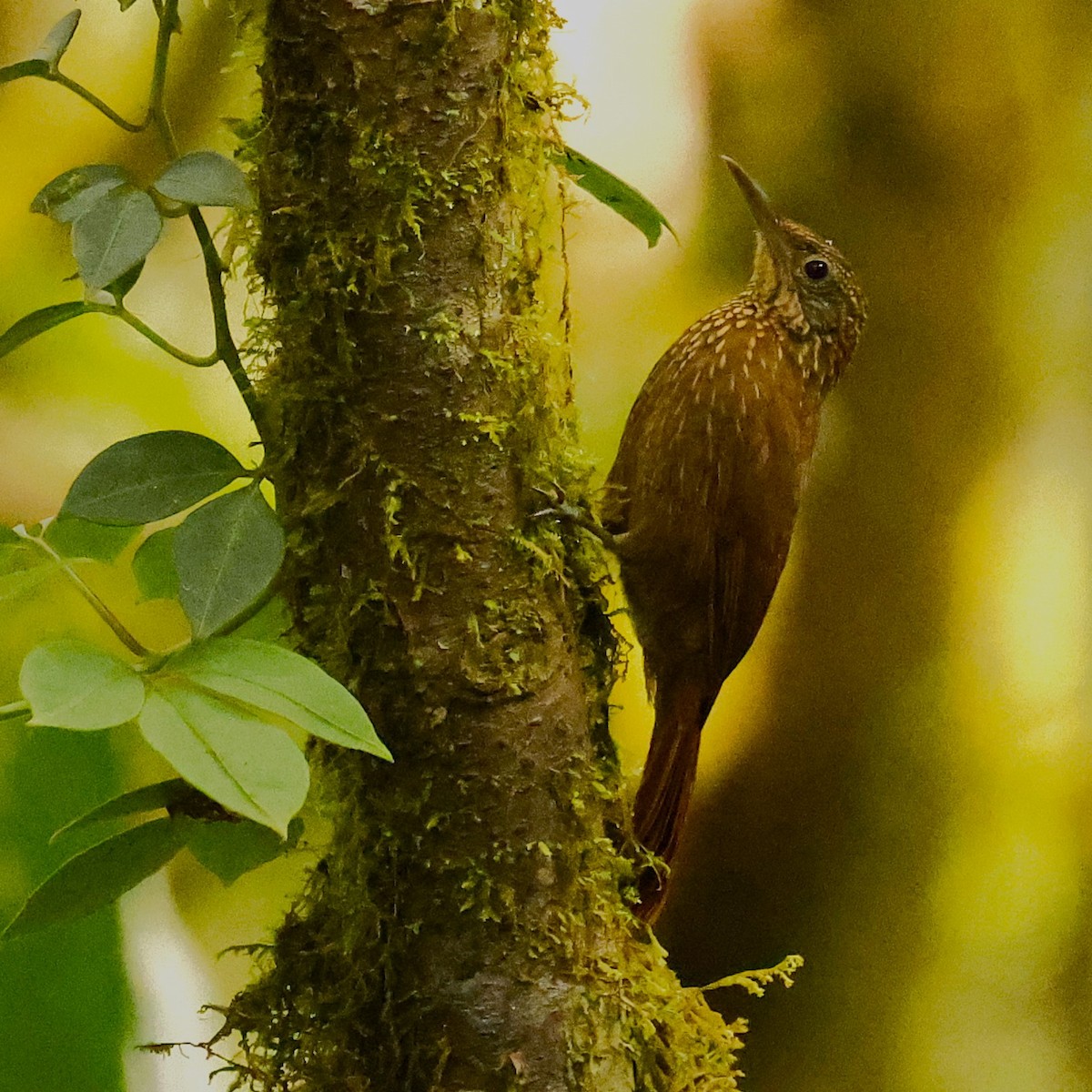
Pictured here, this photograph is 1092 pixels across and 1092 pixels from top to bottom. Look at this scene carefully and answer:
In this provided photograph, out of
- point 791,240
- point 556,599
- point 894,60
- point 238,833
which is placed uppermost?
point 894,60

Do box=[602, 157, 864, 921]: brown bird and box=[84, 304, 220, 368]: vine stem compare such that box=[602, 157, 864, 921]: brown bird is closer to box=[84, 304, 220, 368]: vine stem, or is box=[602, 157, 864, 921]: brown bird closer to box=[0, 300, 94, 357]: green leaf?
box=[84, 304, 220, 368]: vine stem

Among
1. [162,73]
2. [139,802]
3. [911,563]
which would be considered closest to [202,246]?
[162,73]

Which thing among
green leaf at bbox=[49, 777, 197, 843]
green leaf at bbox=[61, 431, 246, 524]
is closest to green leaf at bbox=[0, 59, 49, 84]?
green leaf at bbox=[61, 431, 246, 524]

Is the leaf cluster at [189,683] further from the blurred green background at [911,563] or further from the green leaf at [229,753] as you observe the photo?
the blurred green background at [911,563]

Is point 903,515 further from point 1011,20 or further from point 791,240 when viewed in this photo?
point 1011,20

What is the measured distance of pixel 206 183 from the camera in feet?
2.62

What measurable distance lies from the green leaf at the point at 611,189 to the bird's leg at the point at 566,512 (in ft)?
0.98

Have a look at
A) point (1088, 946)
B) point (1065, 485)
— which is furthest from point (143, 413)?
point (1088, 946)

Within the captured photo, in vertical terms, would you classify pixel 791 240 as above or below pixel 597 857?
above

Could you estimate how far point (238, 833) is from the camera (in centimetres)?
108

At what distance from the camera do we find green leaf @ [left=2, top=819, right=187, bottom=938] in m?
0.84

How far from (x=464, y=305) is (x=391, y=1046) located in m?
0.59

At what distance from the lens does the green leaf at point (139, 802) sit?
0.82m

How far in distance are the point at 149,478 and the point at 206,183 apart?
21 cm
